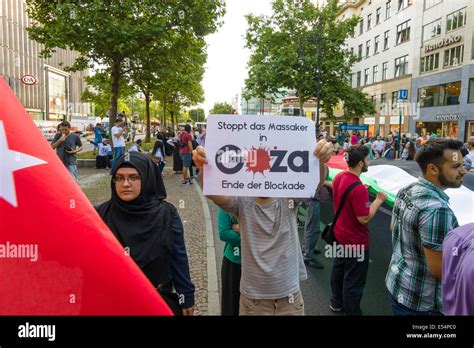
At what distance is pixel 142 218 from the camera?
7.32ft

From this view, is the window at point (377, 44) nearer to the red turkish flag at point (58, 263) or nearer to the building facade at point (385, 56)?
the building facade at point (385, 56)

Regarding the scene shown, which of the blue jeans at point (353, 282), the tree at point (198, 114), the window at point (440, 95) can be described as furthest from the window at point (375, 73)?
the tree at point (198, 114)

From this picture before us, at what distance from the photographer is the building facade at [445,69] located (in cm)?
2592

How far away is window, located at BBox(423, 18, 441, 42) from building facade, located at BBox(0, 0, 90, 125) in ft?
101

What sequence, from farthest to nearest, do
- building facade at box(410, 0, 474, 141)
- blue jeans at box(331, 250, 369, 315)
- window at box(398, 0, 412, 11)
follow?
1. window at box(398, 0, 412, 11)
2. building facade at box(410, 0, 474, 141)
3. blue jeans at box(331, 250, 369, 315)

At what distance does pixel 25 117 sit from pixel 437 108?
3432 centimetres

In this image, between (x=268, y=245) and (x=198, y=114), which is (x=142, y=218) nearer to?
(x=268, y=245)

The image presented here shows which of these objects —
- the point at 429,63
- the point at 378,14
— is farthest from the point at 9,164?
the point at 378,14

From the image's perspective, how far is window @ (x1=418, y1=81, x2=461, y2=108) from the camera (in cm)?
2806

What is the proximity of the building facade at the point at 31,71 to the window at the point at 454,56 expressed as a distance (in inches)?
1227

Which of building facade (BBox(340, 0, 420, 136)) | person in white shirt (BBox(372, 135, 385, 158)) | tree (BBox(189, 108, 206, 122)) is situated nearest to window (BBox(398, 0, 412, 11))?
building facade (BBox(340, 0, 420, 136))

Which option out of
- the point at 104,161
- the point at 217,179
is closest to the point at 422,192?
the point at 217,179

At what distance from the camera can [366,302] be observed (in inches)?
167

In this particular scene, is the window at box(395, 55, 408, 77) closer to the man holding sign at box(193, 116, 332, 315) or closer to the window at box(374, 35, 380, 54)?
the window at box(374, 35, 380, 54)
